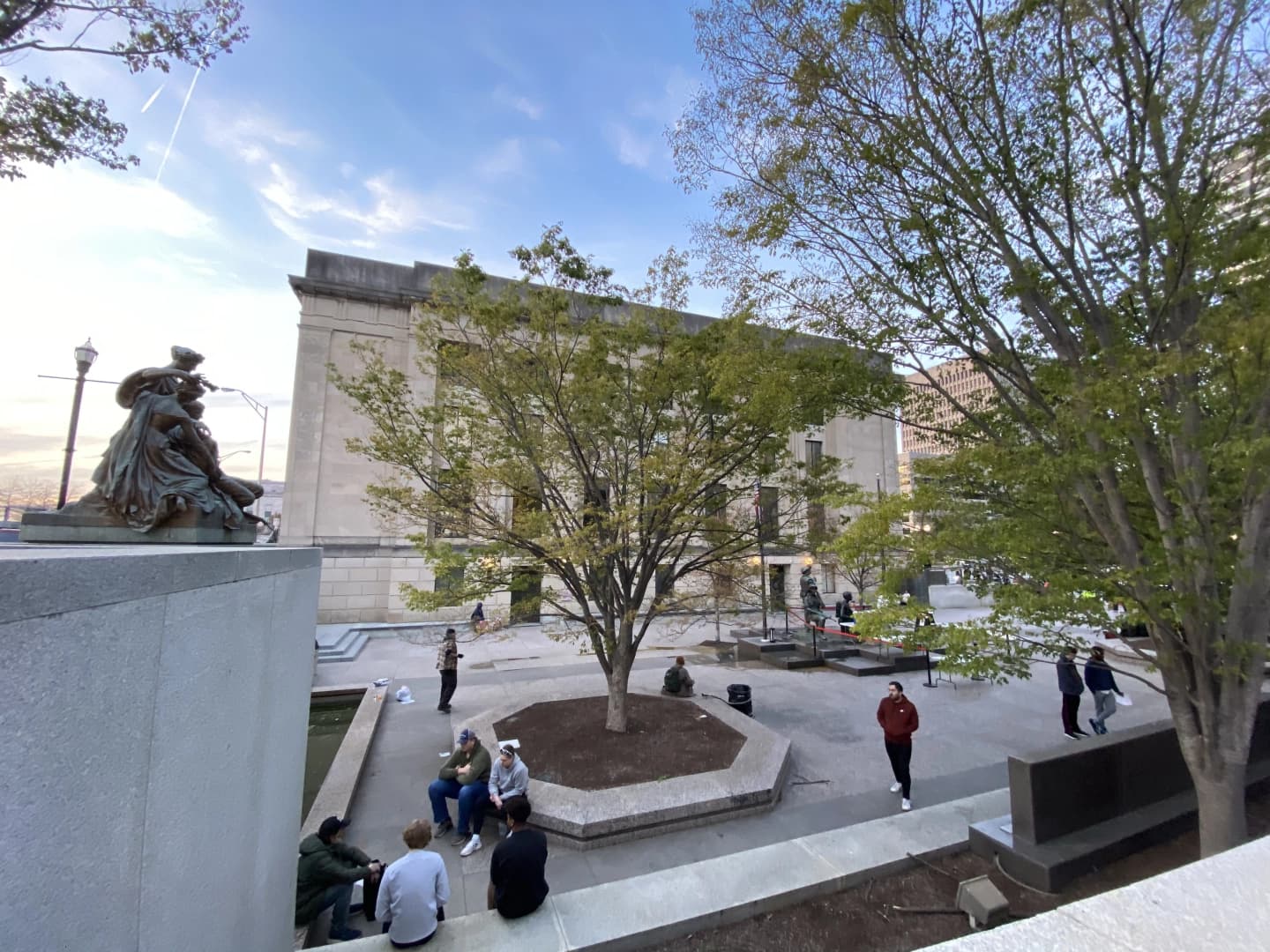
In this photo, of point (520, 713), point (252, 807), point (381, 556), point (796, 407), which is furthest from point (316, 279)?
point (252, 807)

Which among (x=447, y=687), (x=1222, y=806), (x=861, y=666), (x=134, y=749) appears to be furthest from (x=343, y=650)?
(x=1222, y=806)

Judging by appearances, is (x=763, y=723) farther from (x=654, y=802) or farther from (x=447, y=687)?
(x=447, y=687)

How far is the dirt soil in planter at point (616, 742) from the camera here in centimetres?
826

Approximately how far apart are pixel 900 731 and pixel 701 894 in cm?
401

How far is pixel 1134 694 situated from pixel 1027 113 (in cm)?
1500

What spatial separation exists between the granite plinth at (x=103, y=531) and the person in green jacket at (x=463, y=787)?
416 centimetres

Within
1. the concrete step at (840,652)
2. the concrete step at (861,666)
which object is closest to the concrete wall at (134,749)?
the concrete step at (861,666)

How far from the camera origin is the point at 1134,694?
556 inches

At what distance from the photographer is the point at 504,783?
6992mm

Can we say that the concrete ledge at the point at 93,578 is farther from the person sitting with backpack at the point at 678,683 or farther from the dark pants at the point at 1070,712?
the dark pants at the point at 1070,712

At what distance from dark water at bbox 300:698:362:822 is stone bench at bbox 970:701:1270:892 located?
9127 millimetres

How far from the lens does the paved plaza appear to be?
681 cm

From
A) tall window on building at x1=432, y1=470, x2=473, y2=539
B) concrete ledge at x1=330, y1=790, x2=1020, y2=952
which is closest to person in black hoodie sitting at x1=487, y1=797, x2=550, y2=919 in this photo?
concrete ledge at x1=330, y1=790, x2=1020, y2=952

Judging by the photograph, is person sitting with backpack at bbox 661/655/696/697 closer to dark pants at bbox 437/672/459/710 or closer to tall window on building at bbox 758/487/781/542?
tall window on building at bbox 758/487/781/542
